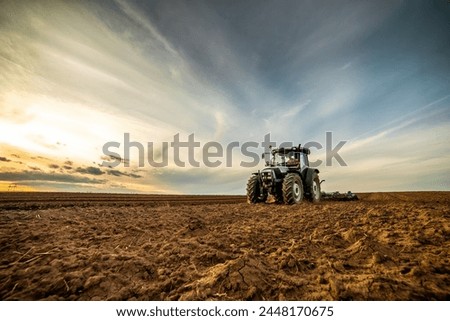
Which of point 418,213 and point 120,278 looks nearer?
point 120,278

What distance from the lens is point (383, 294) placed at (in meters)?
1.75

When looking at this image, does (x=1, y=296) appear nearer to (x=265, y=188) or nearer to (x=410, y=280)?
(x=410, y=280)

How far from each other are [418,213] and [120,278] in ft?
17.2

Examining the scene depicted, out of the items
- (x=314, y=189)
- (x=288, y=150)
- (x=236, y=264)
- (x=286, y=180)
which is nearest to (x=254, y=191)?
(x=286, y=180)

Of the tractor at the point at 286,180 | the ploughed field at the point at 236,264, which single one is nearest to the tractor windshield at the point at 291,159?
the tractor at the point at 286,180

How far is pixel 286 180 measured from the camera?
8.58m

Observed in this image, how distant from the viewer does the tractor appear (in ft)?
28.4

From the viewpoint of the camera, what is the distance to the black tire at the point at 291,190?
838 centimetres

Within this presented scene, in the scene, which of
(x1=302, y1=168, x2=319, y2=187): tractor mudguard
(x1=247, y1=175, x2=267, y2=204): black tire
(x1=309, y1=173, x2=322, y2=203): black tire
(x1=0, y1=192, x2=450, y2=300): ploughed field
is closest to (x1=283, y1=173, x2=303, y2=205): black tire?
(x1=302, y1=168, x2=319, y2=187): tractor mudguard

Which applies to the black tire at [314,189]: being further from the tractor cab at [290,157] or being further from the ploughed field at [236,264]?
the ploughed field at [236,264]

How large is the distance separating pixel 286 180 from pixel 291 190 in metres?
0.42

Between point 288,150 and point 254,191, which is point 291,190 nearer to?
point 254,191

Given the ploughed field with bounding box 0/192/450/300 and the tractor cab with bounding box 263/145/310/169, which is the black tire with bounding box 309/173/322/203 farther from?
the ploughed field with bounding box 0/192/450/300
